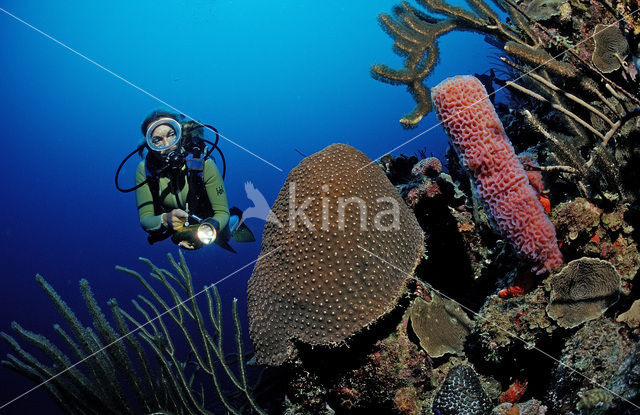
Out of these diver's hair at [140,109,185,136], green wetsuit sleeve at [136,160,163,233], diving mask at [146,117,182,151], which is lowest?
green wetsuit sleeve at [136,160,163,233]

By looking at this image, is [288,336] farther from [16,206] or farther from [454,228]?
[16,206]

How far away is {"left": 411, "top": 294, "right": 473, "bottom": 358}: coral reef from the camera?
2689 millimetres

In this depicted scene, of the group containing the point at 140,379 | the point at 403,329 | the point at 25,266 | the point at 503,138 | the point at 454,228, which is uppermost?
the point at 503,138

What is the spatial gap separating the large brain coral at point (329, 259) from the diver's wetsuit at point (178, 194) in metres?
2.14

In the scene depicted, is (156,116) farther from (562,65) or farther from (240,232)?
(562,65)

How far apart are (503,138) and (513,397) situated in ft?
6.37

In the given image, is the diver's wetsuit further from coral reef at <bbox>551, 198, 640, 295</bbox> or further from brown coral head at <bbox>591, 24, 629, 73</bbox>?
brown coral head at <bbox>591, 24, 629, 73</bbox>

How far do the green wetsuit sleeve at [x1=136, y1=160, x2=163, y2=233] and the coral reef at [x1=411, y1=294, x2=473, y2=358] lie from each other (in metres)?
3.49

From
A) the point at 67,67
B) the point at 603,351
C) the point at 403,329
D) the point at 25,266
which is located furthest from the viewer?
the point at 67,67

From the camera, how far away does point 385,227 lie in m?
2.76

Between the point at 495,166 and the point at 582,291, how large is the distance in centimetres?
101

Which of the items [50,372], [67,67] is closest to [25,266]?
[67,67]

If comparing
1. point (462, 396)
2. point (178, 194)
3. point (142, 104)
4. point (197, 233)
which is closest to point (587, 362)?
point (462, 396)

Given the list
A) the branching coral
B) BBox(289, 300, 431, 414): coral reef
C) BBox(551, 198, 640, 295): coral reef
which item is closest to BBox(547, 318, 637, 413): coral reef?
BBox(551, 198, 640, 295): coral reef
